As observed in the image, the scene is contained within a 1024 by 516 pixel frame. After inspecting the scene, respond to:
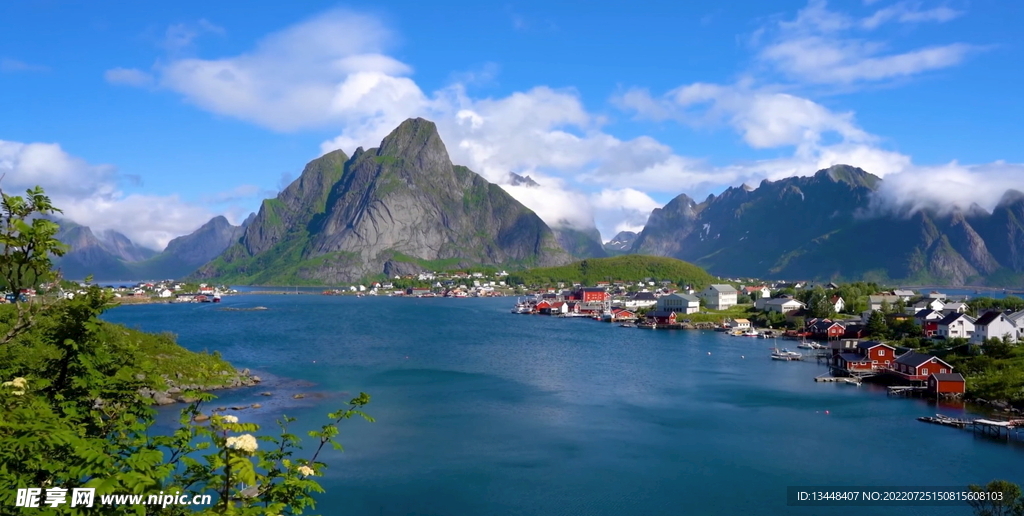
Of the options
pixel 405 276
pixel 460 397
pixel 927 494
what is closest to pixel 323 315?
pixel 460 397

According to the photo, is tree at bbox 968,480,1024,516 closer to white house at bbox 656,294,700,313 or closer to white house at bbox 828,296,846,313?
white house at bbox 828,296,846,313

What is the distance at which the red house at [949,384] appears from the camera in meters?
24.2

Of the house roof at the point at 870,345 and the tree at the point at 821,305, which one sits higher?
the tree at the point at 821,305

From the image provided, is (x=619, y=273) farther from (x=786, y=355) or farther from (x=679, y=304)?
(x=786, y=355)

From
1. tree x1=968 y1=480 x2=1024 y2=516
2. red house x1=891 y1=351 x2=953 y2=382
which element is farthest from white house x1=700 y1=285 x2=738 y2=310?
tree x1=968 y1=480 x2=1024 y2=516

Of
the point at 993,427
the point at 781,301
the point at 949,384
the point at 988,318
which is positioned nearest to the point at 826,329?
the point at 781,301

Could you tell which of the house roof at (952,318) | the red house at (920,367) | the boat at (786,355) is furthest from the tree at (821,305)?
the red house at (920,367)

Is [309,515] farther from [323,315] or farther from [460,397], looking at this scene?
[323,315]

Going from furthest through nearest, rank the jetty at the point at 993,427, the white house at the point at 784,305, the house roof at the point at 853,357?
1. the white house at the point at 784,305
2. the house roof at the point at 853,357
3. the jetty at the point at 993,427

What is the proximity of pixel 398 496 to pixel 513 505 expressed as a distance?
2479mm

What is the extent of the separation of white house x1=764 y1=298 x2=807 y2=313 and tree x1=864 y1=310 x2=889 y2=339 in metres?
13.5

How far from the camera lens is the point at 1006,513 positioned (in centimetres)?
1028

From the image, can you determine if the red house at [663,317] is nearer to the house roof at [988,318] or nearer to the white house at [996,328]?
the house roof at [988,318]

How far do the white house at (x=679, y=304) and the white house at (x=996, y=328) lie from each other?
2907cm
